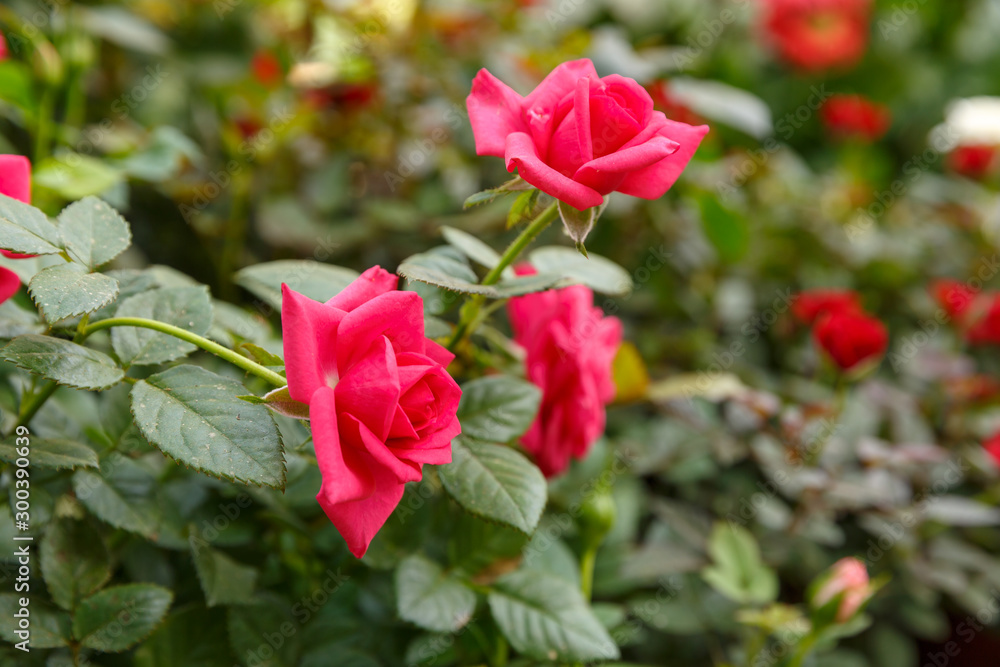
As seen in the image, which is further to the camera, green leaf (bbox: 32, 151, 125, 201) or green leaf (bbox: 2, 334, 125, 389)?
green leaf (bbox: 32, 151, 125, 201)

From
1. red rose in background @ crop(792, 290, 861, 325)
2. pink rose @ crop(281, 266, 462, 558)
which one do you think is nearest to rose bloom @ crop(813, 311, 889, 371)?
red rose in background @ crop(792, 290, 861, 325)

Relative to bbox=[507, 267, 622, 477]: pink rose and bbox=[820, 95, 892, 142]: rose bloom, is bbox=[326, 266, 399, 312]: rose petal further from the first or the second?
bbox=[820, 95, 892, 142]: rose bloom

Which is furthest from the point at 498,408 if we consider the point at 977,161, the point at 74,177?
the point at 977,161

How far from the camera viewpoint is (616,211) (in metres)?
0.90

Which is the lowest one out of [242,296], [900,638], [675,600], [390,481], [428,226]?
[900,638]

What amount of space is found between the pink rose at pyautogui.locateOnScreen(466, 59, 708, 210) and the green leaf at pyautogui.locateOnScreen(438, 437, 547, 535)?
0.15 m

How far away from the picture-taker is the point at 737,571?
63cm

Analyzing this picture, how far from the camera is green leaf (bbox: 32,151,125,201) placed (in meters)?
0.55

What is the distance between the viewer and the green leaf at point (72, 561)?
384mm

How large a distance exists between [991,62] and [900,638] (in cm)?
201

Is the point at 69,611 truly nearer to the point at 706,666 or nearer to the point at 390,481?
the point at 390,481

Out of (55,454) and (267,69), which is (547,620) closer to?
(55,454)

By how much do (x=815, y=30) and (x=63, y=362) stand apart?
73.7 inches

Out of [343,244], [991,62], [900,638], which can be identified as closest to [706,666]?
[900,638]
